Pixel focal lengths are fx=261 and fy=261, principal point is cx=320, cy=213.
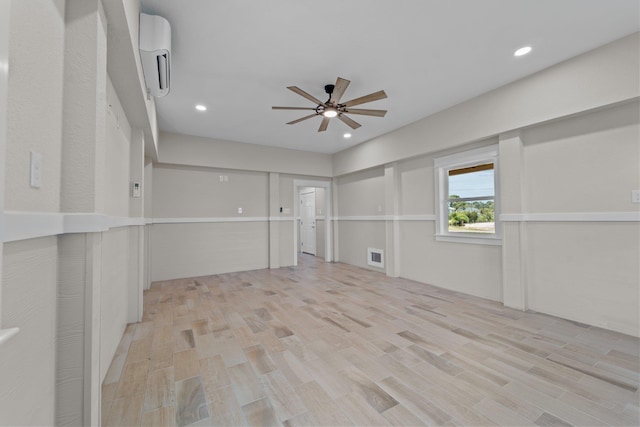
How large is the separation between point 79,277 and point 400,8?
2.54 meters

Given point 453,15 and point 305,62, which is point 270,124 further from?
point 453,15

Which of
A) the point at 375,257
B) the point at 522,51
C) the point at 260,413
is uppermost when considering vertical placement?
the point at 522,51

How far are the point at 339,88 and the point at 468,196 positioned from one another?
8.45ft

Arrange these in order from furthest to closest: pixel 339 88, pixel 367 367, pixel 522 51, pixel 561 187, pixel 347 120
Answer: pixel 347 120 < pixel 561 187 < pixel 339 88 < pixel 522 51 < pixel 367 367

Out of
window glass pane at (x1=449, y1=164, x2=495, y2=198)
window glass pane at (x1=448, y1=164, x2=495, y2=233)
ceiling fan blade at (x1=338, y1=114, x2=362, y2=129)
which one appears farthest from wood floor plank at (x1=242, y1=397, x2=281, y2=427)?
window glass pane at (x1=449, y1=164, x2=495, y2=198)

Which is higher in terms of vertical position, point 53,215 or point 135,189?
point 135,189

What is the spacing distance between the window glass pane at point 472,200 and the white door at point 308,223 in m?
4.31

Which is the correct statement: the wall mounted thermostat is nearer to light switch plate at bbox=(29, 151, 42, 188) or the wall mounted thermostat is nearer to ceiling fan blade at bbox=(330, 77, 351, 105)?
light switch plate at bbox=(29, 151, 42, 188)

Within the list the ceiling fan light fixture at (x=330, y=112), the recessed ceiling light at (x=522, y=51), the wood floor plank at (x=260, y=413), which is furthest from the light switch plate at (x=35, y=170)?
the recessed ceiling light at (x=522, y=51)

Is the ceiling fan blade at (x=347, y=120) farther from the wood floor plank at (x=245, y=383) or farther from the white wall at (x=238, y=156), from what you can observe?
the wood floor plank at (x=245, y=383)

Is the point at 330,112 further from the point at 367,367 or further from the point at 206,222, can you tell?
the point at 206,222

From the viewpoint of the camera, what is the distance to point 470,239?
3734mm

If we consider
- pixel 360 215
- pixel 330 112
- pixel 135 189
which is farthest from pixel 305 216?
pixel 135 189

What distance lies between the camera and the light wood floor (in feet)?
4.88
